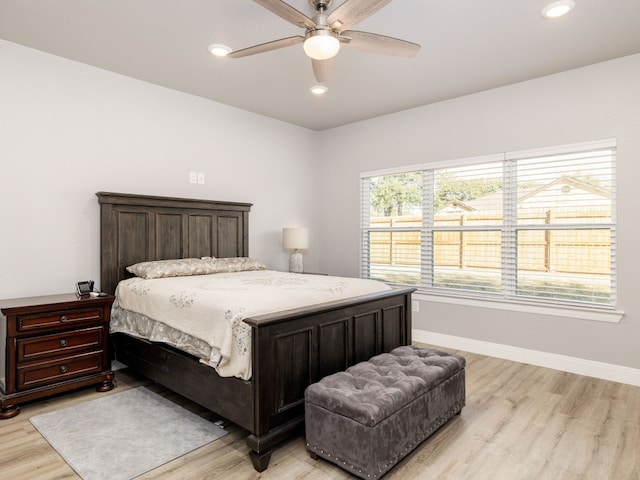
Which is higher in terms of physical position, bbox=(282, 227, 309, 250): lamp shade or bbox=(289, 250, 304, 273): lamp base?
bbox=(282, 227, 309, 250): lamp shade

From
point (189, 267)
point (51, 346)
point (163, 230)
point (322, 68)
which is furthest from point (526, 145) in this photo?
point (51, 346)

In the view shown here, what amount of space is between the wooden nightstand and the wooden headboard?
1.77ft

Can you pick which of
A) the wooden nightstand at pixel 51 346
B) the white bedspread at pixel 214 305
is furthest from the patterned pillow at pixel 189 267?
the wooden nightstand at pixel 51 346

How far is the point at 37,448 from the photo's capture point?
2268 millimetres

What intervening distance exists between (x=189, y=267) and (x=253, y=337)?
1815 millimetres

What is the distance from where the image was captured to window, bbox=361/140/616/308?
11.5ft

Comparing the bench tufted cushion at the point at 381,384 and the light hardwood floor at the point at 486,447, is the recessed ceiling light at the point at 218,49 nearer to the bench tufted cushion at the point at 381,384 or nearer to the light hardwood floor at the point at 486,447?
the bench tufted cushion at the point at 381,384

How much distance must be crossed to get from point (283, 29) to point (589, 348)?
370 cm

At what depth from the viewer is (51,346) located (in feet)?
9.29

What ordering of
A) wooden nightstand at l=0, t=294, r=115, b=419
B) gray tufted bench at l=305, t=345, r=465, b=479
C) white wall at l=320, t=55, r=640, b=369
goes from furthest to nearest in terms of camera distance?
1. white wall at l=320, t=55, r=640, b=369
2. wooden nightstand at l=0, t=294, r=115, b=419
3. gray tufted bench at l=305, t=345, r=465, b=479

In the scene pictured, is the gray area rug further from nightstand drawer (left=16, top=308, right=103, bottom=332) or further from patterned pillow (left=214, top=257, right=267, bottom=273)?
patterned pillow (left=214, top=257, right=267, bottom=273)

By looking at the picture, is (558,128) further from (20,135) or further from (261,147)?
(20,135)

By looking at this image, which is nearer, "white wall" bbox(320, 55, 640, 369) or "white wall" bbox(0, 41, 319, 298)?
"white wall" bbox(0, 41, 319, 298)

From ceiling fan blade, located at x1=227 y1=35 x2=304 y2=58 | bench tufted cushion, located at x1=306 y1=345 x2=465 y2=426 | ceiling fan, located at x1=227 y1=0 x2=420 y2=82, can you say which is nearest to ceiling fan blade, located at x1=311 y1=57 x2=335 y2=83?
ceiling fan, located at x1=227 y1=0 x2=420 y2=82
